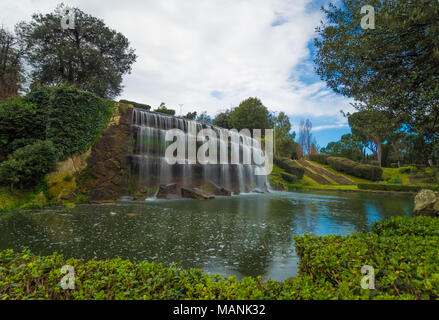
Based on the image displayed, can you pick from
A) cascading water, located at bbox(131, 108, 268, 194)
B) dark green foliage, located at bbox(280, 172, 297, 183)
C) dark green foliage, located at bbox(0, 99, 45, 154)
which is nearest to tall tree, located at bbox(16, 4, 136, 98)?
cascading water, located at bbox(131, 108, 268, 194)

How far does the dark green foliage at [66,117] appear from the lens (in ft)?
46.8

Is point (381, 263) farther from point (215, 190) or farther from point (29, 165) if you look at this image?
point (215, 190)

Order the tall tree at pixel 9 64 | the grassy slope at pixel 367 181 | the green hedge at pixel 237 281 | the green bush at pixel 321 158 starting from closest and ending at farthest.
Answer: the green hedge at pixel 237 281 → the tall tree at pixel 9 64 → the grassy slope at pixel 367 181 → the green bush at pixel 321 158

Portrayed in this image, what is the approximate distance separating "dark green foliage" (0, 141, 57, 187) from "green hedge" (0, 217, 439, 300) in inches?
446

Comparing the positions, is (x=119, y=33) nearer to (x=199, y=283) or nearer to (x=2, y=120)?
(x=2, y=120)

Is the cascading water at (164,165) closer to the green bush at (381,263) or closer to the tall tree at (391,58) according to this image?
the tall tree at (391,58)

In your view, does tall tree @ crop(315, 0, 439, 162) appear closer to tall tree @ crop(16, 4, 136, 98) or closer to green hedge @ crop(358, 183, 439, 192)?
green hedge @ crop(358, 183, 439, 192)

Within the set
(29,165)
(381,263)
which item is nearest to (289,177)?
(29,165)

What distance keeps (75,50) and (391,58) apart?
29.2 metres

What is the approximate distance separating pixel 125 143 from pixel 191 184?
22.5 ft

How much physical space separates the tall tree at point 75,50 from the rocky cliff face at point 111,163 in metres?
12.0

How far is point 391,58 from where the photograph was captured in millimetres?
6461

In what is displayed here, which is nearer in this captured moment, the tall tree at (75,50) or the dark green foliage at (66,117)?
the dark green foliage at (66,117)

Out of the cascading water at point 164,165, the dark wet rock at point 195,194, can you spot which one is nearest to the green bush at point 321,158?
the cascading water at point 164,165
